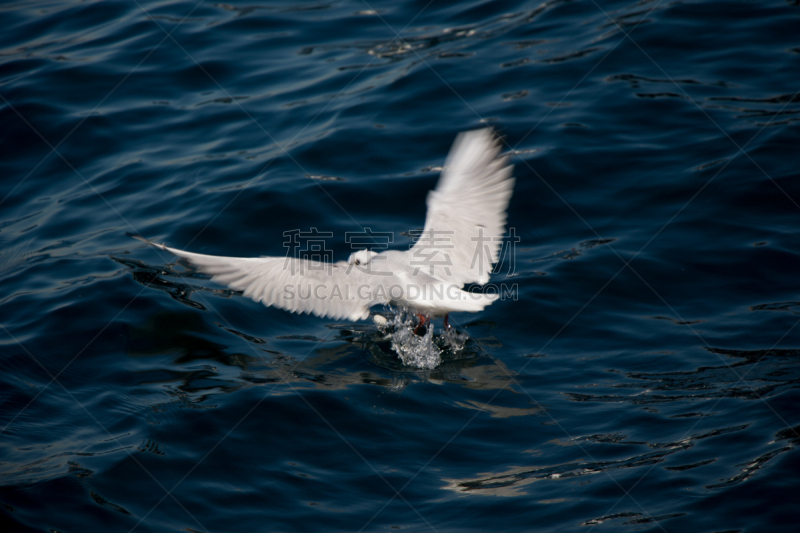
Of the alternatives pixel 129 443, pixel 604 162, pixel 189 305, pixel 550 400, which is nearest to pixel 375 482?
pixel 550 400

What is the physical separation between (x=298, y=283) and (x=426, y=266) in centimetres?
122

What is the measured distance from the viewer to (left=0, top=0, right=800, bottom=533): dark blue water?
470 centimetres

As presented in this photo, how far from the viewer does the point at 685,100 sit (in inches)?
343

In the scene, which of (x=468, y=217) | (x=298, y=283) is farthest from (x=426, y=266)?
(x=298, y=283)

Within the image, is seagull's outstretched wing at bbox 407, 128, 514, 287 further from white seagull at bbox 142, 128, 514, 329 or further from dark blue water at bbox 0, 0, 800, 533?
dark blue water at bbox 0, 0, 800, 533

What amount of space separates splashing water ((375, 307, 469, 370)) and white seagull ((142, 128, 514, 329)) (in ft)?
0.64

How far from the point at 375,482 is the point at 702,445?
2.34 meters

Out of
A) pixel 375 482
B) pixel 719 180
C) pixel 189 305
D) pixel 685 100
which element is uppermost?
pixel 685 100

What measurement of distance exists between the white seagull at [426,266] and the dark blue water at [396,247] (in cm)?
61

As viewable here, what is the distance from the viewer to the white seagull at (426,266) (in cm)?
592

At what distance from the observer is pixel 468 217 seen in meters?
6.52

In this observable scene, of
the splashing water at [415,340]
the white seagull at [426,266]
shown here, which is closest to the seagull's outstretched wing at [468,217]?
the white seagull at [426,266]

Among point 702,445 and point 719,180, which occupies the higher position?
point 719,180

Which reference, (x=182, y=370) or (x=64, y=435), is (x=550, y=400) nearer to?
(x=182, y=370)
